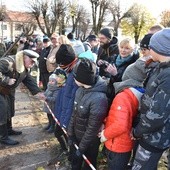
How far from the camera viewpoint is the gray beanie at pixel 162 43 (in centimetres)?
243

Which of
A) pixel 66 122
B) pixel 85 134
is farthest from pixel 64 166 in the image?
pixel 85 134

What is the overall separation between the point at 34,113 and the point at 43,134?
1395 mm

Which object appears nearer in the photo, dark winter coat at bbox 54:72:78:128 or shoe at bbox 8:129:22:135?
dark winter coat at bbox 54:72:78:128

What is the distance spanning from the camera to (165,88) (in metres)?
2.30

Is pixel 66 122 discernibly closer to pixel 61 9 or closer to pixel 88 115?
pixel 88 115

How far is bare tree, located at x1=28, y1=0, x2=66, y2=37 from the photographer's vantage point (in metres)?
37.9

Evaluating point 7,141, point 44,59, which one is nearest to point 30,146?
point 7,141

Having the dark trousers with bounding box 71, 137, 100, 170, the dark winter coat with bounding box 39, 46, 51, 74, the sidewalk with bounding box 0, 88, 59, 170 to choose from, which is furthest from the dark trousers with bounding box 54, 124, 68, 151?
the dark winter coat with bounding box 39, 46, 51, 74

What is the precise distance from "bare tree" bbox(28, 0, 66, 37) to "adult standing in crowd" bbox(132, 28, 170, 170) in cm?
3596

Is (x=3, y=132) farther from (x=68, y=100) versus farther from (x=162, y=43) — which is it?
(x=162, y=43)

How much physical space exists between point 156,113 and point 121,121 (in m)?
0.41

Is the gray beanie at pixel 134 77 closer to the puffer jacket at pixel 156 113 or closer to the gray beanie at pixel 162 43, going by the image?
the puffer jacket at pixel 156 113

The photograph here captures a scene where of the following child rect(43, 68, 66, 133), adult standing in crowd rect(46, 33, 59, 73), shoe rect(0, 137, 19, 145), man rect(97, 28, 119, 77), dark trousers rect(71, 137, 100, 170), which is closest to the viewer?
dark trousers rect(71, 137, 100, 170)

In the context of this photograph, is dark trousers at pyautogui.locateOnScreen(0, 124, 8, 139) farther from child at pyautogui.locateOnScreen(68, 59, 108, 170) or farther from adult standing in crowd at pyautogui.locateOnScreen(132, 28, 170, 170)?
adult standing in crowd at pyautogui.locateOnScreen(132, 28, 170, 170)
